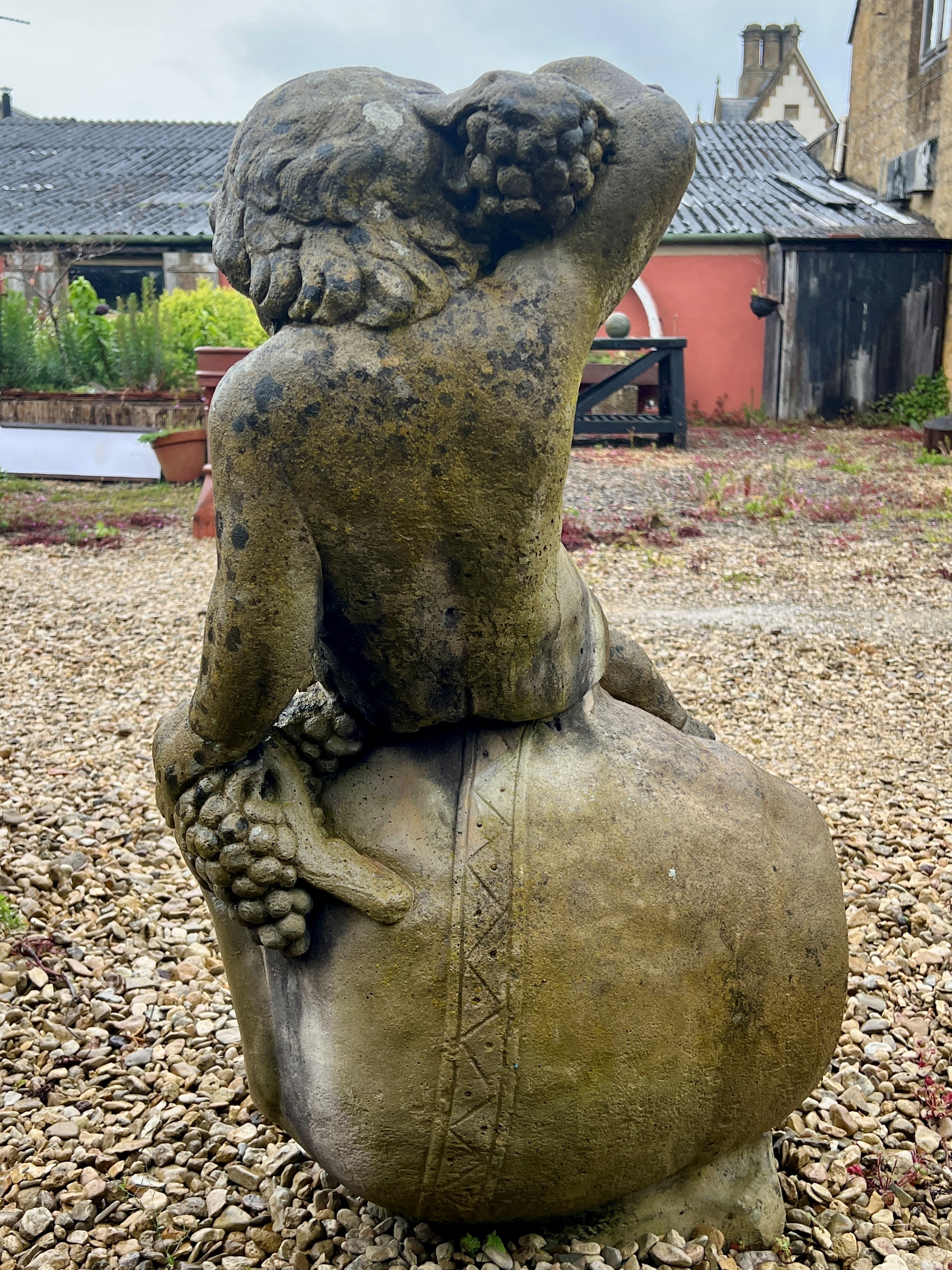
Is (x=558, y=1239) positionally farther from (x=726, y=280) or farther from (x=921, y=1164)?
(x=726, y=280)

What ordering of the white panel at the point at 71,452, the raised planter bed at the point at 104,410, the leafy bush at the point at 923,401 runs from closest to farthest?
the white panel at the point at 71,452 → the raised planter bed at the point at 104,410 → the leafy bush at the point at 923,401

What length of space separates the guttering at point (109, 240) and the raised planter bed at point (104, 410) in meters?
4.98

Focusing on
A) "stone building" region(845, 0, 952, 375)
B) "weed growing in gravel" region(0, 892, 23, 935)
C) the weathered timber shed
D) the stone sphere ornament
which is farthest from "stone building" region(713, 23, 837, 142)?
"weed growing in gravel" region(0, 892, 23, 935)

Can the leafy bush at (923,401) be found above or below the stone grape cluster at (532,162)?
below

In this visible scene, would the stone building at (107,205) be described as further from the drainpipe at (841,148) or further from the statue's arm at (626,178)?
the statue's arm at (626,178)

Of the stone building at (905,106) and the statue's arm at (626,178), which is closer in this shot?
the statue's arm at (626,178)

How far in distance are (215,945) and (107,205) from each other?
53.1ft

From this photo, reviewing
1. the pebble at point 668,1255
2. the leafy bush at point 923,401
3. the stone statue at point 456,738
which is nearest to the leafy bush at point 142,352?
the leafy bush at point 923,401

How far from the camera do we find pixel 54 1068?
105 inches

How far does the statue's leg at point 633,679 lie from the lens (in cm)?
211

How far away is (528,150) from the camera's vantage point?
148 cm

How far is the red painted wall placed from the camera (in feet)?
50.3

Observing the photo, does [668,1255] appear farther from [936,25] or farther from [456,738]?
[936,25]

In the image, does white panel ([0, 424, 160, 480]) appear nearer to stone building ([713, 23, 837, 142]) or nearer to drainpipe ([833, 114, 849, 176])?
drainpipe ([833, 114, 849, 176])
